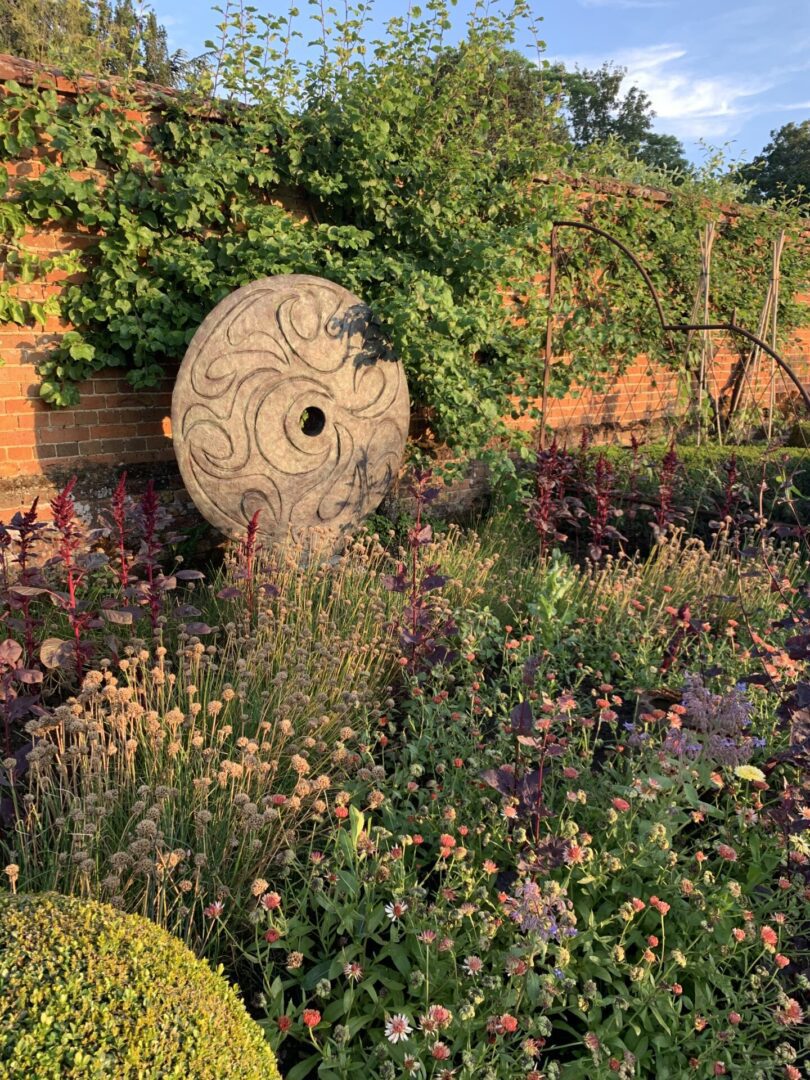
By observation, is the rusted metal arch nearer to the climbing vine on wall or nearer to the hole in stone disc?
the climbing vine on wall

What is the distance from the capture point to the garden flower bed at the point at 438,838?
1.69 meters

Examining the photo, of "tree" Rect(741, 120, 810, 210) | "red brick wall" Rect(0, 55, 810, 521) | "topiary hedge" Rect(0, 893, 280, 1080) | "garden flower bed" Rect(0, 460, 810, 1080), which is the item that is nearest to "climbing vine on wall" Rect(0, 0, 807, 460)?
"red brick wall" Rect(0, 55, 810, 521)

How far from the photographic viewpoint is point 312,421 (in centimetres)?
490

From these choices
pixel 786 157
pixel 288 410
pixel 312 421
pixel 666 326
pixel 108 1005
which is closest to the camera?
pixel 108 1005

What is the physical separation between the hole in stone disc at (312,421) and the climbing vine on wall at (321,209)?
0.67 m

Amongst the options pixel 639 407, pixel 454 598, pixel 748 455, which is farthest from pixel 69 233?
pixel 639 407

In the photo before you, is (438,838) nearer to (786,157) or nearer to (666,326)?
(666,326)

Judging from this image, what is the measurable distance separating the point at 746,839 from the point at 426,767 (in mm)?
1037

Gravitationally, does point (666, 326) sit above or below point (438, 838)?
above

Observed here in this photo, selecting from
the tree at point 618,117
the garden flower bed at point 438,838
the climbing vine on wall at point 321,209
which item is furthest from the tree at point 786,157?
the garden flower bed at point 438,838

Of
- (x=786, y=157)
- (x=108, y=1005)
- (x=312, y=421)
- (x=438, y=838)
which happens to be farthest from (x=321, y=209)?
(x=786, y=157)

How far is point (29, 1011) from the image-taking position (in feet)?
3.87

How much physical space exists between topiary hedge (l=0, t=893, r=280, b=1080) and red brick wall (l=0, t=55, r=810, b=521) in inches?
142

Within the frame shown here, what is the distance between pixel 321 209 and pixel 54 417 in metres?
2.41
